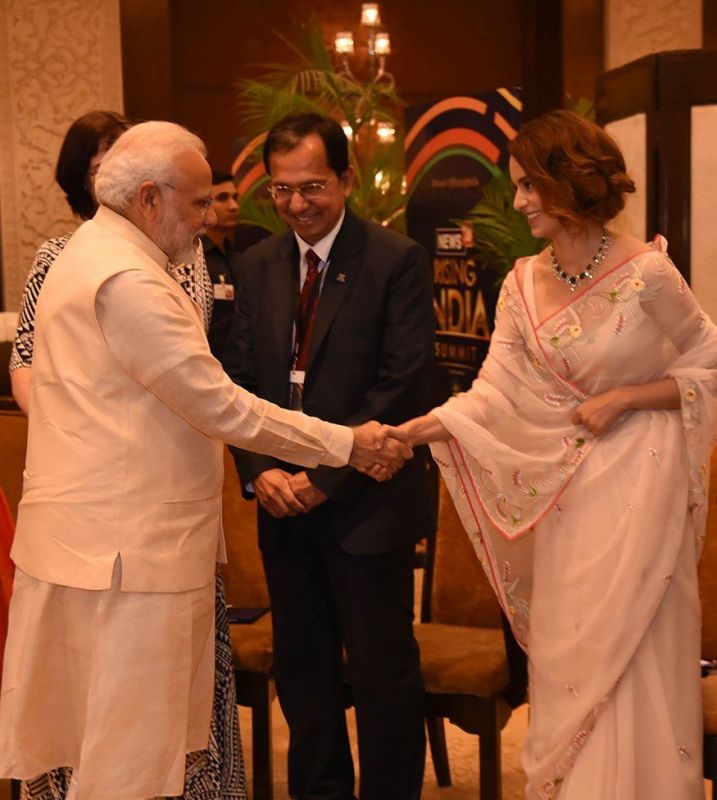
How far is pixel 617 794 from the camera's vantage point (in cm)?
277

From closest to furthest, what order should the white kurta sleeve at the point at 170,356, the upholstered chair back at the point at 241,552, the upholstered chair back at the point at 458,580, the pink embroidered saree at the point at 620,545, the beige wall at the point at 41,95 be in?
1. the white kurta sleeve at the point at 170,356
2. the pink embroidered saree at the point at 620,545
3. the upholstered chair back at the point at 458,580
4. the upholstered chair back at the point at 241,552
5. the beige wall at the point at 41,95

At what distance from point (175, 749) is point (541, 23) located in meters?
7.10

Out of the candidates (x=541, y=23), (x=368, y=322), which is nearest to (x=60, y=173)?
(x=368, y=322)

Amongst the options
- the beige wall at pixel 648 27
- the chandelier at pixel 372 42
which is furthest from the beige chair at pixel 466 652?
the chandelier at pixel 372 42

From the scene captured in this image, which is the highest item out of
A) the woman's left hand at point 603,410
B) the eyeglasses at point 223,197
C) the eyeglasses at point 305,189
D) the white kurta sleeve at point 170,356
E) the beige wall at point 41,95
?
the beige wall at point 41,95

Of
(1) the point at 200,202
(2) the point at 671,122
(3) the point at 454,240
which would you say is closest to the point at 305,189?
(1) the point at 200,202

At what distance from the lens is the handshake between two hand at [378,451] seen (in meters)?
2.96

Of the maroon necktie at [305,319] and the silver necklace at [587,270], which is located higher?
the silver necklace at [587,270]

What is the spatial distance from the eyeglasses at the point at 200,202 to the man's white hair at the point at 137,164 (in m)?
0.01

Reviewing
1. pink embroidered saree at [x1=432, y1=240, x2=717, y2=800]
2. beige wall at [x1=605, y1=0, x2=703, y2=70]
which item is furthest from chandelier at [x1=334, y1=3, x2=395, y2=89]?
pink embroidered saree at [x1=432, y1=240, x2=717, y2=800]

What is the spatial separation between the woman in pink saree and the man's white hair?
0.81m

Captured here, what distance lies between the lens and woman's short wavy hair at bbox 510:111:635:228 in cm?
281

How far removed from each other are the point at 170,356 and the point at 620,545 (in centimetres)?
108

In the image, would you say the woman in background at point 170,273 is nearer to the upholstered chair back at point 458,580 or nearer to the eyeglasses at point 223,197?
the upholstered chair back at point 458,580
